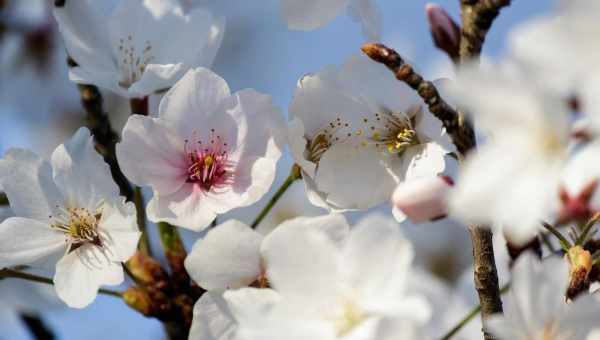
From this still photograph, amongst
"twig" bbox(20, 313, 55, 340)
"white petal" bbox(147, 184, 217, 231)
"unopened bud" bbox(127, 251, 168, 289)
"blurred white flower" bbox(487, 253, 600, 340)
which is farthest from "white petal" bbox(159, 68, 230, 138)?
"twig" bbox(20, 313, 55, 340)

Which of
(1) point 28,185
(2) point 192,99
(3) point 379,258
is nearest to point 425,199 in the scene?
(3) point 379,258

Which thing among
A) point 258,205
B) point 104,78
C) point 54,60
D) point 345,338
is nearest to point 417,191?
point 345,338

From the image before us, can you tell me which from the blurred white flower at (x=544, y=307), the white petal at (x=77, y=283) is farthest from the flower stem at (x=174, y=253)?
the blurred white flower at (x=544, y=307)

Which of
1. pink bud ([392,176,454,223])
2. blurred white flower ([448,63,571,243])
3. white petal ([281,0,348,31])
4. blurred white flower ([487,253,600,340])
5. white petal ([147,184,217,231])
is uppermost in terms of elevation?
→ blurred white flower ([448,63,571,243])

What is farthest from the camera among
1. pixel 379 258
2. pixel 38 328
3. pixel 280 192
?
pixel 38 328

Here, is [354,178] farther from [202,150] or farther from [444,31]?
[444,31]

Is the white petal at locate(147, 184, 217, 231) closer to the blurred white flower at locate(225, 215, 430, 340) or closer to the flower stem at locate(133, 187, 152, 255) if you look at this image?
the flower stem at locate(133, 187, 152, 255)
